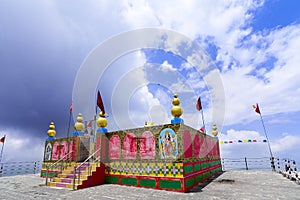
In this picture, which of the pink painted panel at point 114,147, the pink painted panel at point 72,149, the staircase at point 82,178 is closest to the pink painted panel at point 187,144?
the pink painted panel at point 114,147

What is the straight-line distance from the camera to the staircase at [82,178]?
8391 millimetres

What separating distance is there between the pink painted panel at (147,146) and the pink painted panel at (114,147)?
1.56 m

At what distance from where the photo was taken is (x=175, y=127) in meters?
8.03

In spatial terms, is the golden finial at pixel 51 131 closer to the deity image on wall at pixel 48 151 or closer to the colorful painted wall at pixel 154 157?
the deity image on wall at pixel 48 151

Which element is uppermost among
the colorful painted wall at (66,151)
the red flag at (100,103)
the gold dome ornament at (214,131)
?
the red flag at (100,103)

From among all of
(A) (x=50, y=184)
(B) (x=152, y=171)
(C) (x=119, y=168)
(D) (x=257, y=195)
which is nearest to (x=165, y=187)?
(B) (x=152, y=171)

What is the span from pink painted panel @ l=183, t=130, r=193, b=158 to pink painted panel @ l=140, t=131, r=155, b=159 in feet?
5.05

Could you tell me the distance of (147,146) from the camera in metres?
8.71

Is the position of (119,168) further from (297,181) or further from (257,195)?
(297,181)

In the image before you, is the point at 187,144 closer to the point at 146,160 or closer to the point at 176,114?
the point at 176,114

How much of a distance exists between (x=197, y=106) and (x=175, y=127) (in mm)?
5983

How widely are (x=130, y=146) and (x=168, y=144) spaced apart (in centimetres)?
229

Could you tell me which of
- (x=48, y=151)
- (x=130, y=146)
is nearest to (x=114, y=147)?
(x=130, y=146)

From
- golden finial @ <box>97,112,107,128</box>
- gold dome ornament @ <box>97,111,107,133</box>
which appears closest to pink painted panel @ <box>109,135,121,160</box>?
gold dome ornament @ <box>97,111,107,133</box>
